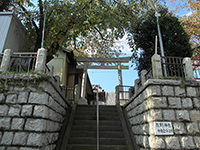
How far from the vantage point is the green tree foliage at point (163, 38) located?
328 inches

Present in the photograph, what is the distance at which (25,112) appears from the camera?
448cm

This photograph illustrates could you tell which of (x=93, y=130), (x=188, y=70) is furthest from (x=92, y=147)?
(x=188, y=70)

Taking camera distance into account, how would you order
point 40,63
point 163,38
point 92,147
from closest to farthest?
point 40,63, point 92,147, point 163,38

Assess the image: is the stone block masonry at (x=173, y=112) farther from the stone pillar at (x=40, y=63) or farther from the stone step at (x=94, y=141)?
the stone pillar at (x=40, y=63)

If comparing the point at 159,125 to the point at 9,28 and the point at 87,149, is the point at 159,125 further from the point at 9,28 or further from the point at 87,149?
the point at 9,28

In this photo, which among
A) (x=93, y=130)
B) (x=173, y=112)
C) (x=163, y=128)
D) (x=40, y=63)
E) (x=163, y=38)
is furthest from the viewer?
(x=163, y=38)

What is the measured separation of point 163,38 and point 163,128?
6149mm

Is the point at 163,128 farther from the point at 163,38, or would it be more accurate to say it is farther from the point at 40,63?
the point at 163,38

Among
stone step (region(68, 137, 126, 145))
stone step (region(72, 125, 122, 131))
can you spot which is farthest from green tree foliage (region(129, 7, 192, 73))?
stone step (region(68, 137, 126, 145))

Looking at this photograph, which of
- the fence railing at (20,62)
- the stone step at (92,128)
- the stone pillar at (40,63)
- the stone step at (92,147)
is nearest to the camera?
the stone pillar at (40,63)

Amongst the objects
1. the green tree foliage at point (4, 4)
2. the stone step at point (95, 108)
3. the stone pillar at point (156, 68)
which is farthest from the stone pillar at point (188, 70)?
the green tree foliage at point (4, 4)

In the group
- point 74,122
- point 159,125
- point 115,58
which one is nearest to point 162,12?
point 115,58

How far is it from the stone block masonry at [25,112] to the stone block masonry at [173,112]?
3.19 m

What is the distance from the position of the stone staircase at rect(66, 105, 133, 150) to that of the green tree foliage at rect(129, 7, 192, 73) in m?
3.80
